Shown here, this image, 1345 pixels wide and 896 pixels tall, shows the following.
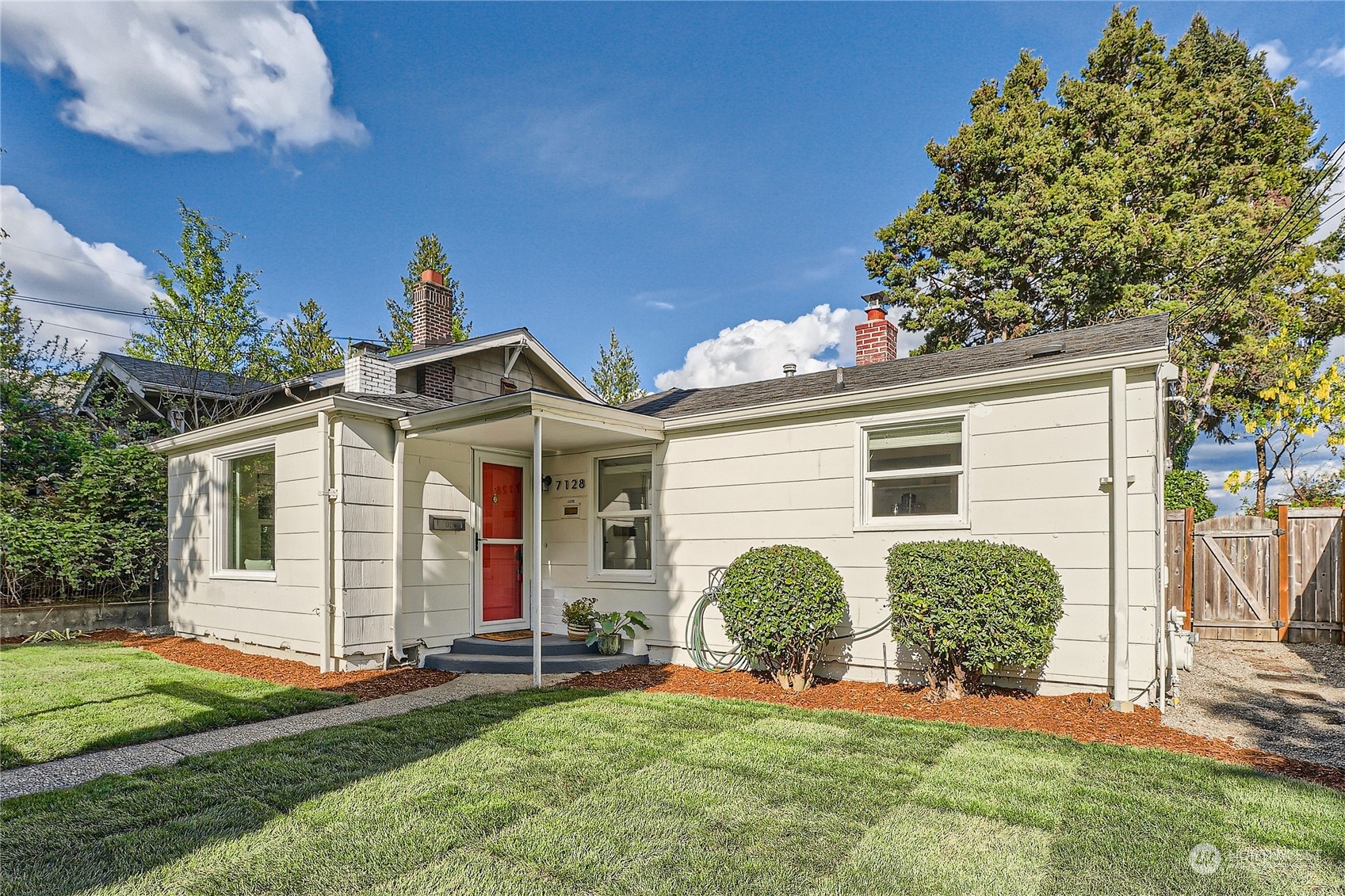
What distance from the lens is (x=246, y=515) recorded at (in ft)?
28.0

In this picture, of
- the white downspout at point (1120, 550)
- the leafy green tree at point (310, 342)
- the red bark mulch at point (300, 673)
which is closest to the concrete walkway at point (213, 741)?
the red bark mulch at point (300, 673)

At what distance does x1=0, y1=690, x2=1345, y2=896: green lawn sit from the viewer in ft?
9.04

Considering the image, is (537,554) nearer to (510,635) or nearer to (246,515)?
(510,635)

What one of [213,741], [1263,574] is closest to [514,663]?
[213,741]

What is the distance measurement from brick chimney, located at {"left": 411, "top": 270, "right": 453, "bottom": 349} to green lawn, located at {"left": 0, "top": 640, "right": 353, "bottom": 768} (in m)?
6.28

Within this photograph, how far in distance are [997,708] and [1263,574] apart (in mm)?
6862

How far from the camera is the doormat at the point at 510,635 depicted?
7.99 meters

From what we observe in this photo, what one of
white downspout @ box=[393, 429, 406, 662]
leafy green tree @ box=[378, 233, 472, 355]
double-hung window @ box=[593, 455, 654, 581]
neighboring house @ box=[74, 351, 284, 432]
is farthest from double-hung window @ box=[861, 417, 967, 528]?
leafy green tree @ box=[378, 233, 472, 355]

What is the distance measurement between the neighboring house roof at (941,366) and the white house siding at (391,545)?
256 cm

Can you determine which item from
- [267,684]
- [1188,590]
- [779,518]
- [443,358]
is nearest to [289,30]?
[443,358]

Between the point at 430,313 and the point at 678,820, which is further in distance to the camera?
the point at 430,313

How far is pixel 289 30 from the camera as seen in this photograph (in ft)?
28.3

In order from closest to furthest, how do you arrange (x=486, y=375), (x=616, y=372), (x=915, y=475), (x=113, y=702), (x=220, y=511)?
(x=113, y=702) → (x=915, y=475) → (x=220, y=511) → (x=486, y=375) → (x=616, y=372)

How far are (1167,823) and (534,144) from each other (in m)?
11.6
